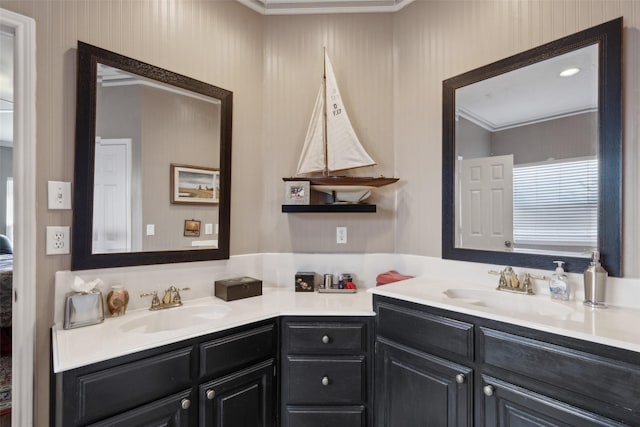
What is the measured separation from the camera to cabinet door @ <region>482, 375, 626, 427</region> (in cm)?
101

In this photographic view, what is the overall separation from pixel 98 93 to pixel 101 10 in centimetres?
41

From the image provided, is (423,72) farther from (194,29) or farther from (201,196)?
(201,196)

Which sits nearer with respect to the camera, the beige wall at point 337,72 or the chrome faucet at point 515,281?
the chrome faucet at point 515,281

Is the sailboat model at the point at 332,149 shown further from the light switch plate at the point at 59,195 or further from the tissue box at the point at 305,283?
the light switch plate at the point at 59,195

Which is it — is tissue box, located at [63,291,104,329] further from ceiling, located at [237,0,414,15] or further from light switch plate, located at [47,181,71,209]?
ceiling, located at [237,0,414,15]

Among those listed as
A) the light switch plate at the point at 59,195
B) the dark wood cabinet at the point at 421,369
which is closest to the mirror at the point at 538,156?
the dark wood cabinet at the point at 421,369

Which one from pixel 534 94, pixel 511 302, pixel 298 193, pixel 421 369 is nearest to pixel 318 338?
pixel 421 369

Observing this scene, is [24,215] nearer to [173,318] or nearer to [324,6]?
[173,318]

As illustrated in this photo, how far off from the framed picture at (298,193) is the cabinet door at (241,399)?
92 centimetres

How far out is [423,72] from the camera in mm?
2039

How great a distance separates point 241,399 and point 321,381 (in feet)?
1.32

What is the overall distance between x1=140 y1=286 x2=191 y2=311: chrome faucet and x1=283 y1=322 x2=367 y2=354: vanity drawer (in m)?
0.62

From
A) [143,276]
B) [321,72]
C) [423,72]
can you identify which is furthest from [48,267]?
[423,72]

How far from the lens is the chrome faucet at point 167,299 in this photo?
5.30 feet
